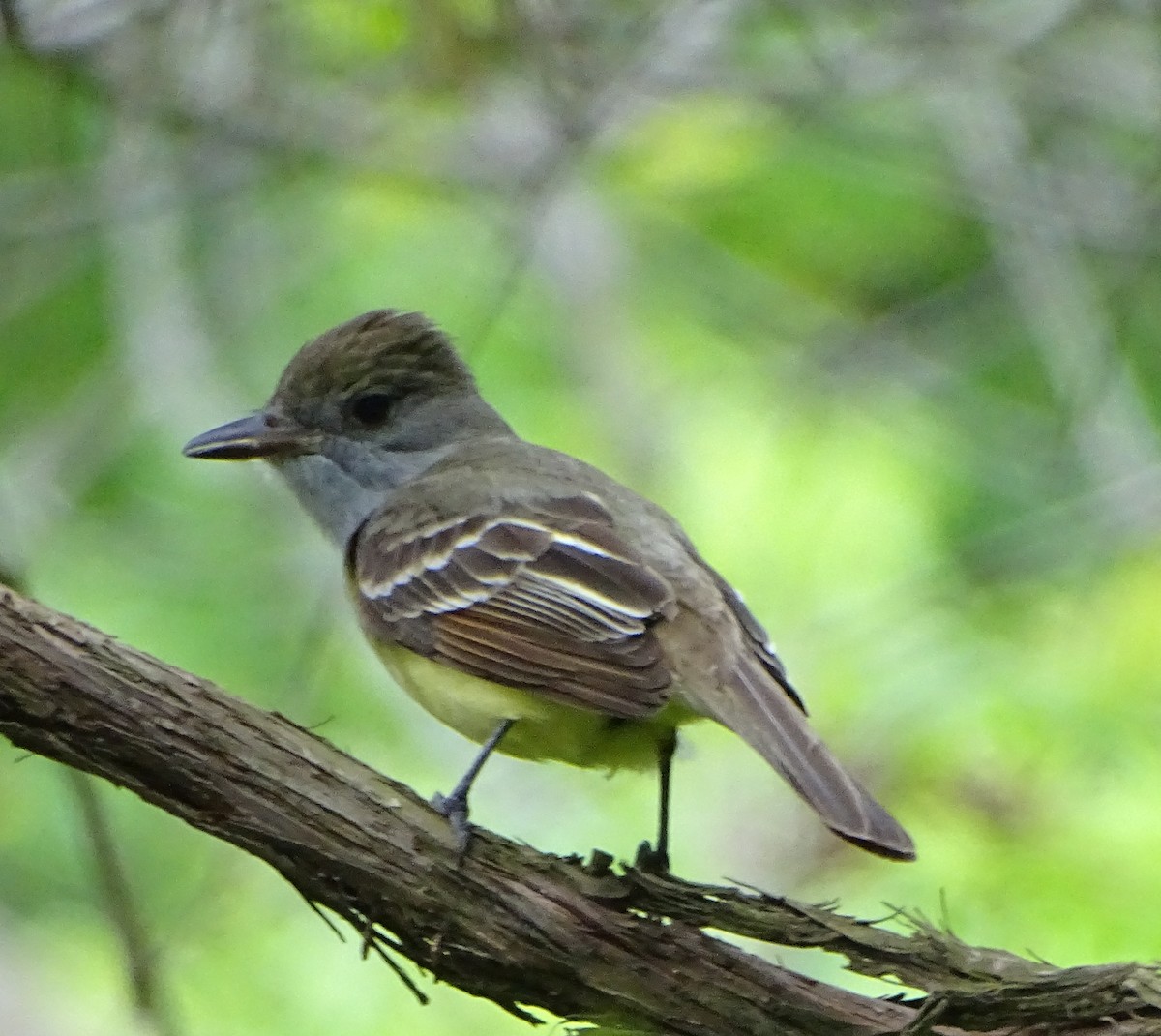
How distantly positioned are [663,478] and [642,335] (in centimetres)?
147

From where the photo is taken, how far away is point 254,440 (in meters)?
4.96

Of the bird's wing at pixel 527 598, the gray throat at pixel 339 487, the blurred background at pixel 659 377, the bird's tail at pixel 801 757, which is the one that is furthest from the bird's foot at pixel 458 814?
the gray throat at pixel 339 487

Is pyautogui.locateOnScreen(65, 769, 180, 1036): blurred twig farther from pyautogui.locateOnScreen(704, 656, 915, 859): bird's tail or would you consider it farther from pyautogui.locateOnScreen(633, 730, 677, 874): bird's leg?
pyautogui.locateOnScreen(704, 656, 915, 859): bird's tail

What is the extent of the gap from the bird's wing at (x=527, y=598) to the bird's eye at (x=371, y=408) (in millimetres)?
371

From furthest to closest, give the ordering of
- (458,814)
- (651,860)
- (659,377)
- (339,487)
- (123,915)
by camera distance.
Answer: (659,377) < (339,487) < (123,915) < (651,860) < (458,814)

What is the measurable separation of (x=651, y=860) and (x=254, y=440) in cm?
177

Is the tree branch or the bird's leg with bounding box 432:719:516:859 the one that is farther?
the bird's leg with bounding box 432:719:516:859

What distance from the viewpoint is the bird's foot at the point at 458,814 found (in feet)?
11.3

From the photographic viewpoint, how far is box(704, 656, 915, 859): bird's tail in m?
3.33

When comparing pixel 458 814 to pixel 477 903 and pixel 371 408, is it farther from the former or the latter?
pixel 371 408

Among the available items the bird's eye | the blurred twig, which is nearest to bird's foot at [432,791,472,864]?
the blurred twig

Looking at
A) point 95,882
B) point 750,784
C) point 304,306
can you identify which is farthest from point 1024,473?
point 95,882

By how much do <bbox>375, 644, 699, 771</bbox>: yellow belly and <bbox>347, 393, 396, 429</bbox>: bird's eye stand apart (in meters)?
1.11

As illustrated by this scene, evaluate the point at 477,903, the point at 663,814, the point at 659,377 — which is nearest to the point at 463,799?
the point at 477,903
